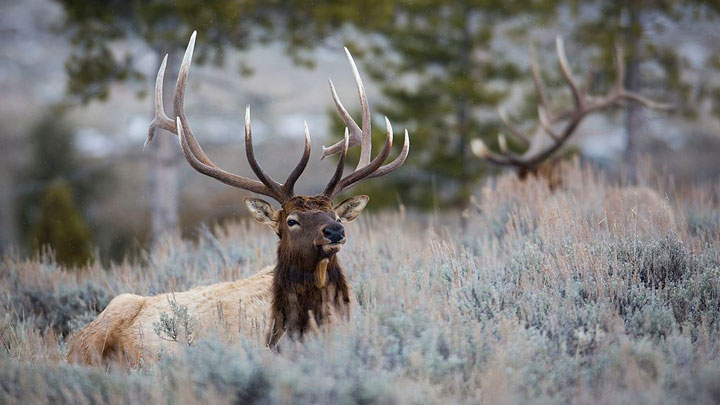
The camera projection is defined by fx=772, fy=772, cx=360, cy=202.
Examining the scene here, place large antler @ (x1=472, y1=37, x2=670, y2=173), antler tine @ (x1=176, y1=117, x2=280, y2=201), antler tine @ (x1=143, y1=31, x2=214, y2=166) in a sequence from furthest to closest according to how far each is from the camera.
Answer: large antler @ (x1=472, y1=37, x2=670, y2=173), antler tine @ (x1=143, y1=31, x2=214, y2=166), antler tine @ (x1=176, y1=117, x2=280, y2=201)

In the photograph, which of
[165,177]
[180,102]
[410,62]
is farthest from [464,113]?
[180,102]

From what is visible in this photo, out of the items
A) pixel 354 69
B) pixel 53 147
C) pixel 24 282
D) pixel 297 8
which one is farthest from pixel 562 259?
pixel 53 147

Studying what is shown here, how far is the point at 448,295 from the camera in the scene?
5234mm

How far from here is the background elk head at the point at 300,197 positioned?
5.00 m

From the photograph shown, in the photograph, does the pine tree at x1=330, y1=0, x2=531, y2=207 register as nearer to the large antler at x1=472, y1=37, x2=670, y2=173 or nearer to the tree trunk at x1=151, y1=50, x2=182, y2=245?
the large antler at x1=472, y1=37, x2=670, y2=173

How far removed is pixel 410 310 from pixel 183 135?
2299 mm

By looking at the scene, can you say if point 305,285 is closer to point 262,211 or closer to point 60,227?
point 262,211

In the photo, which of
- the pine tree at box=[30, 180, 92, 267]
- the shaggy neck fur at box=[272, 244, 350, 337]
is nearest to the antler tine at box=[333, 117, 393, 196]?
the shaggy neck fur at box=[272, 244, 350, 337]

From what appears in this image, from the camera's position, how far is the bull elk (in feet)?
16.5

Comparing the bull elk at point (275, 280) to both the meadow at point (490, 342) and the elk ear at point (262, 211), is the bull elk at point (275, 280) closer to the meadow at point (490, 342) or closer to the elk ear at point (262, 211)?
the elk ear at point (262, 211)

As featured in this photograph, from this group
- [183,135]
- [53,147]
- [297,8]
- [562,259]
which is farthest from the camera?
[53,147]

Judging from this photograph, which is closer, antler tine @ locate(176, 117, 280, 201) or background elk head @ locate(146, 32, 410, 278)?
background elk head @ locate(146, 32, 410, 278)

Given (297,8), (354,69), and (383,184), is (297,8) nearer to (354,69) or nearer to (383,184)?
(383,184)

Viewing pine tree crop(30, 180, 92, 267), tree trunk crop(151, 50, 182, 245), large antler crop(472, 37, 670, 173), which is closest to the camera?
large antler crop(472, 37, 670, 173)
